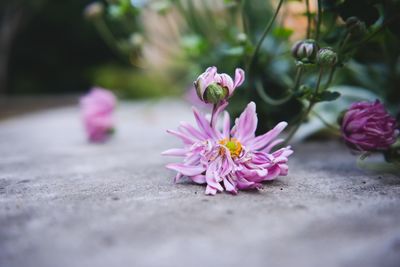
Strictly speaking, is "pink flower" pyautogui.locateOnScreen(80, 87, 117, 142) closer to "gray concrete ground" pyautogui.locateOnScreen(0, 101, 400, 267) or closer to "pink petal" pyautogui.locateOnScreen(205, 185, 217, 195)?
"gray concrete ground" pyautogui.locateOnScreen(0, 101, 400, 267)

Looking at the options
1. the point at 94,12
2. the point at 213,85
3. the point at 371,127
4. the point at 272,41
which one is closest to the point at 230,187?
the point at 213,85

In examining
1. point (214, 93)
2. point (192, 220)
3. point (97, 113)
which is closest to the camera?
point (192, 220)

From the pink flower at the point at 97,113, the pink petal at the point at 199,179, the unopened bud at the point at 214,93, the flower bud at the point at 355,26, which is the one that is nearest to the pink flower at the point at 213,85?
the unopened bud at the point at 214,93

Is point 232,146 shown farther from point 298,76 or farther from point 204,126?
point 298,76

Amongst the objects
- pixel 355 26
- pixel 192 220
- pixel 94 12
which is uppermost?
pixel 94 12

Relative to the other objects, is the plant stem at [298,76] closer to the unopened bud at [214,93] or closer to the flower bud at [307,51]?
the flower bud at [307,51]
